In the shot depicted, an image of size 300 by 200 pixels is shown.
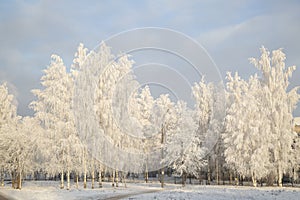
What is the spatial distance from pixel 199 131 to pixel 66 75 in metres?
19.4

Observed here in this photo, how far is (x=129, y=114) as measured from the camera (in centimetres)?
3950

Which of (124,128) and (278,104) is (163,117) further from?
(278,104)

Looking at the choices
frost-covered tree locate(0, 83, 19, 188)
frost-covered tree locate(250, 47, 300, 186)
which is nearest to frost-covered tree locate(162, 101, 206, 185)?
frost-covered tree locate(250, 47, 300, 186)

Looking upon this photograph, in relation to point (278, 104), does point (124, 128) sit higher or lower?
lower

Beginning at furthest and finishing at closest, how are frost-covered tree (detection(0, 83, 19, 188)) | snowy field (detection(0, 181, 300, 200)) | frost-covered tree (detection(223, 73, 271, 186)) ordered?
1. frost-covered tree (detection(0, 83, 19, 188))
2. frost-covered tree (detection(223, 73, 271, 186))
3. snowy field (detection(0, 181, 300, 200))

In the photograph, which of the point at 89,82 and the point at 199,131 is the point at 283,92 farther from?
the point at 89,82

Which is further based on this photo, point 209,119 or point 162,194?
point 209,119

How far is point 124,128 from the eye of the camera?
1496 inches

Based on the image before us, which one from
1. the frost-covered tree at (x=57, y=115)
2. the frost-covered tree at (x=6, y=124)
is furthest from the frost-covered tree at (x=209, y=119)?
the frost-covered tree at (x=6, y=124)

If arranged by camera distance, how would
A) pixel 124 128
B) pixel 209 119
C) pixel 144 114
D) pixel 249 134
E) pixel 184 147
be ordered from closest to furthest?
1. pixel 124 128
2. pixel 249 134
3. pixel 184 147
4. pixel 209 119
5. pixel 144 114

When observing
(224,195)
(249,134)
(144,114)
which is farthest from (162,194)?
(144,114)

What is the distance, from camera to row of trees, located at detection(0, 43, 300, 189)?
34844 mm

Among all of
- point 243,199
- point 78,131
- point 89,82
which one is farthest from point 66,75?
point 243,199

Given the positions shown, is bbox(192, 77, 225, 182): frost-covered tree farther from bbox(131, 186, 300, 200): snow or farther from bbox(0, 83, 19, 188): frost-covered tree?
bbox(0, 83, 19, 188): frost-covered tree
